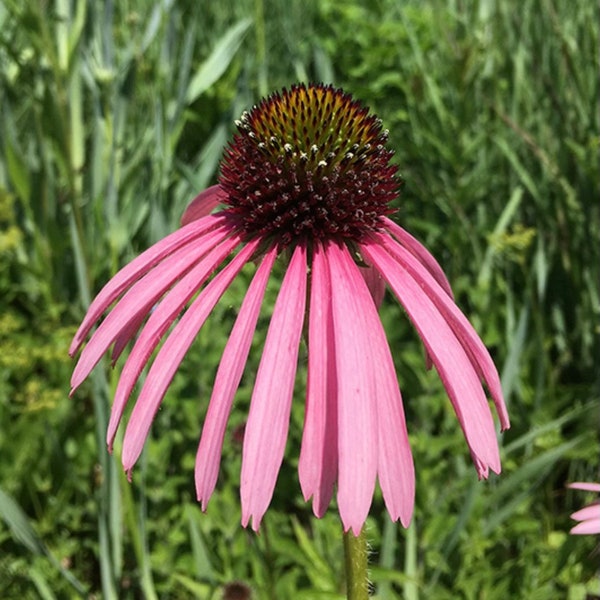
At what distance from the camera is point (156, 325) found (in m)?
0.61

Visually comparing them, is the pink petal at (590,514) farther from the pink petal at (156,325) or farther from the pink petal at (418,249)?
the pink petal at (156,325)

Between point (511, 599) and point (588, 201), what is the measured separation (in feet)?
2.73

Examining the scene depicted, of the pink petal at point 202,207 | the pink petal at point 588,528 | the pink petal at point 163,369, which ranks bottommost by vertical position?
the pink petal at point 588,528

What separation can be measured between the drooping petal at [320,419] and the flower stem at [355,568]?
4 cm

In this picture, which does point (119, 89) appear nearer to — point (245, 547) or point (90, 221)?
point (90, 221)

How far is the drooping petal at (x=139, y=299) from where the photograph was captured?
592mm

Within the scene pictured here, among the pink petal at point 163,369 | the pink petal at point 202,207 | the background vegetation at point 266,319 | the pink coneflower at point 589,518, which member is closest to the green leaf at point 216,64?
the background vegetation at point 266,319

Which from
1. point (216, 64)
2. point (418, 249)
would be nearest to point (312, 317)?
point (418, 249)

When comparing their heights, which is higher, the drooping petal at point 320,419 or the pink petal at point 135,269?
the pink petal at point 135,269

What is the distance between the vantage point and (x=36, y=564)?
106 cm

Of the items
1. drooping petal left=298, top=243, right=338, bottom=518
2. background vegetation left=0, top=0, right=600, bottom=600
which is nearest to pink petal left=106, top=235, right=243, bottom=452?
drooping petal left=298, top=243, right=338, bottom=518

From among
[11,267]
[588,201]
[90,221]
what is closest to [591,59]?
[588,201]

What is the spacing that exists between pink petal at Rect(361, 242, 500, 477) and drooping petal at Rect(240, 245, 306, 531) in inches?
3.4

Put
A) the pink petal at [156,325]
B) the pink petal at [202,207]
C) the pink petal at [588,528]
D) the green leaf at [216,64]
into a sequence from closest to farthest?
the pink petal at [156,325], the pink petal at [588,528], the pink petal at [202,207], the green leaf at [216,64]
